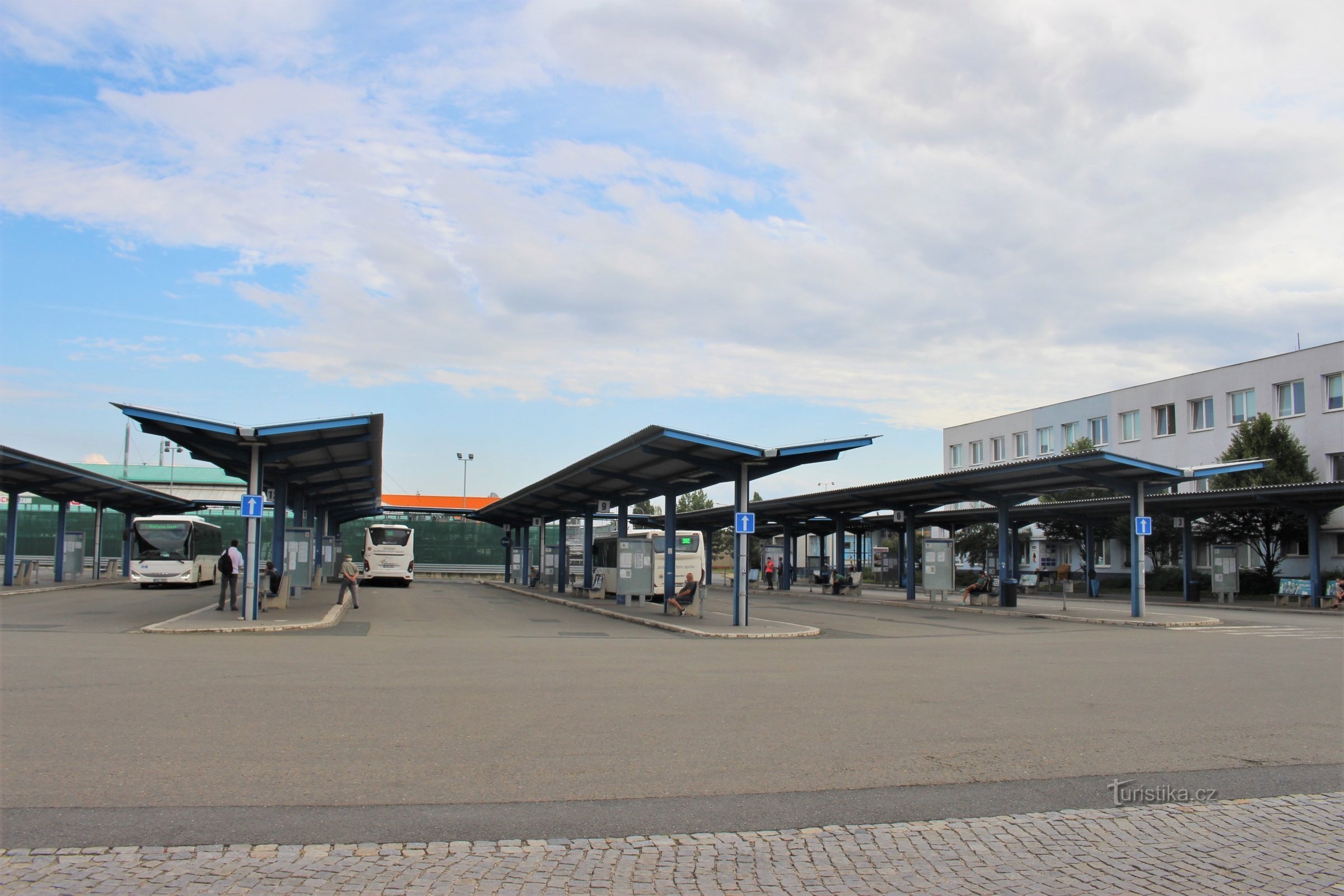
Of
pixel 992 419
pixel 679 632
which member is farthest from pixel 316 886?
pixel 992 419

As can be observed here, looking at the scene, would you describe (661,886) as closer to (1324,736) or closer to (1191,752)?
(1191,752)

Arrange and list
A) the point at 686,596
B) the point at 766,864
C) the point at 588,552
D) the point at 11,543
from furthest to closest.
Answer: the point at 588,552
the point at 11,543
the point at 686,596
the point at 766,864

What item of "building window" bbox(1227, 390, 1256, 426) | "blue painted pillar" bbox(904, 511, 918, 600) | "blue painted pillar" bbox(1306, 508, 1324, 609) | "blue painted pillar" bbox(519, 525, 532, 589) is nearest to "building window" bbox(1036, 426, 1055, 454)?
"building window" bbox(1227, 390, 1256, 426)

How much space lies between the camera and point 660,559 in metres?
36.0

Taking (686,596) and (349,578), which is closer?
(686,596)

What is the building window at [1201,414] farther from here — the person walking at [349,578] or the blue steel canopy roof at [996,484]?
the person walking at [349,578]

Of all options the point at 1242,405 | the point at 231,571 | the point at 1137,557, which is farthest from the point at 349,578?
the point at 1242,405

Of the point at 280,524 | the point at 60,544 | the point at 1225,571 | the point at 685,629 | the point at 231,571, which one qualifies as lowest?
the point at 685,629

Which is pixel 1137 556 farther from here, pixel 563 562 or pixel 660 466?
pixel 563 562

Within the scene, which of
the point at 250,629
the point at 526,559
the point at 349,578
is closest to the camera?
the point at 250,629

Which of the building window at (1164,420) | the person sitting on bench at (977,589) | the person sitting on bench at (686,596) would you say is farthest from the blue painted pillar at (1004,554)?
the building window at (1164,420)

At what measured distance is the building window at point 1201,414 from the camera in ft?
166

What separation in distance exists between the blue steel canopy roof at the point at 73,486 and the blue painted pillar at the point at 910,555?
28.2 meters

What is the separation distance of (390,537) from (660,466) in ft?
73.6
